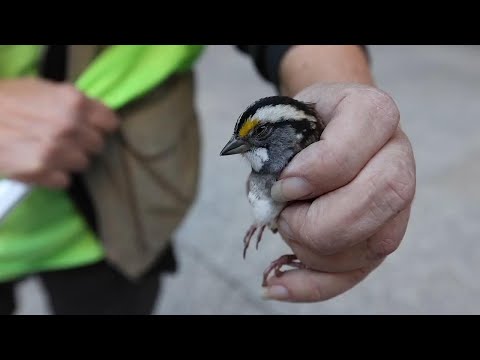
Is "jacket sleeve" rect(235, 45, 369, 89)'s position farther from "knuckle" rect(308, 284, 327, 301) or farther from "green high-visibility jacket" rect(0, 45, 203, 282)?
"knuckle" rect(308, 284, 327, 301)

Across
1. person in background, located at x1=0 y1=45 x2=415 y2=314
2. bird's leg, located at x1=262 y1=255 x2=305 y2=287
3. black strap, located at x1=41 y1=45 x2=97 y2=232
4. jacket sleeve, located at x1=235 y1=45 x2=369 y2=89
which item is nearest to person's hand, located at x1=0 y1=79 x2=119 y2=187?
person in background, located at x1=0 y1=45 x2=415 y2=314

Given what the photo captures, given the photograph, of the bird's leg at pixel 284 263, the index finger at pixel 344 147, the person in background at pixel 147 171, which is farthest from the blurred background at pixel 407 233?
the index finger at pixel 344 147

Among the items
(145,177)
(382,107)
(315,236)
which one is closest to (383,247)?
(315,236)

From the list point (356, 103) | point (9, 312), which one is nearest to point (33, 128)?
point (9, 312)

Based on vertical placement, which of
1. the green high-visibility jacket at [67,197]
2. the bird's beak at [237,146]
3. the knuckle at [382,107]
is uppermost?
the knuckle at [382,107]

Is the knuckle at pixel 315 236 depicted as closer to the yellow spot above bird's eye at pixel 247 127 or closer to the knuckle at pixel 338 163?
the knuckle at pixel 338 163
